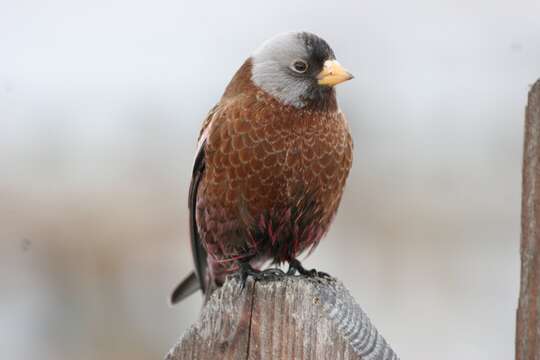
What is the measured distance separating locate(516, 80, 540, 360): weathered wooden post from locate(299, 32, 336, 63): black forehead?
1.46 metres

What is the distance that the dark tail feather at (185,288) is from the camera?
353cm

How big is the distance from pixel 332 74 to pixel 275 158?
0.39m

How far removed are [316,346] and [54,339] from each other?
4122mm

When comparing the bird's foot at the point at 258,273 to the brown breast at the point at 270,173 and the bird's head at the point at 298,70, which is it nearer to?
the brown breast at the point at 270,173

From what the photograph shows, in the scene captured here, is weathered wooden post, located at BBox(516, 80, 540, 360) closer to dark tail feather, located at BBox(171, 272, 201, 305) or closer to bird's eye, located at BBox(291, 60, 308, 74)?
bird's eye, located at BBox(291, 60, 308, 74)

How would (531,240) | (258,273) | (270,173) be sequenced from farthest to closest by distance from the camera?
(270,173) < (258,273) < (531,240)

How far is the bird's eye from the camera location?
10.9ft

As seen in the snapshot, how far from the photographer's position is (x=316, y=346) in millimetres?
1915

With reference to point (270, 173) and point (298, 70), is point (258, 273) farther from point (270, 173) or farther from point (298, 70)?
point (298, 70)

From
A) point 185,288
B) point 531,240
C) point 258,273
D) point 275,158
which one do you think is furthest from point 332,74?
point 531,240

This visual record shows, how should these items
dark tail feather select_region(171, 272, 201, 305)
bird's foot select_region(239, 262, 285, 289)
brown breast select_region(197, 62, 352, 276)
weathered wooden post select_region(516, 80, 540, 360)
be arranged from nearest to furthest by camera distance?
weathered wooden post select_region(516, 80, 540, 360), bird's foot select_region(239, 262, 285, 289), brown breast select_region(197, 62, 352, 276), dark tail feather select_region(171, 272, 201, 305)

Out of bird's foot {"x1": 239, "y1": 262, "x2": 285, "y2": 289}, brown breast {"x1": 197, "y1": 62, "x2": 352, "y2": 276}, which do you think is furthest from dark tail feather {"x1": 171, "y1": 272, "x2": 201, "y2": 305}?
bird's foot {"x1": 239, "y1": 262, "x2": 285, "y2": 289}

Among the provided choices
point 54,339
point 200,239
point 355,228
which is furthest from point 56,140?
point 200,239

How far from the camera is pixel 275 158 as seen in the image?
314 cm
